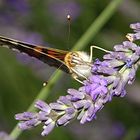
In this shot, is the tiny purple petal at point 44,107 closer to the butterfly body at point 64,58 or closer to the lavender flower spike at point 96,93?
the lavender flower spike at point 96,93

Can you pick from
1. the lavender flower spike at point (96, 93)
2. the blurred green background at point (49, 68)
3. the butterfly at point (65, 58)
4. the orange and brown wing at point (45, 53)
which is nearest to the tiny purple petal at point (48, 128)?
the lavender flower spike at point (96, 93)

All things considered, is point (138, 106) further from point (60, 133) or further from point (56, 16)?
point (56, 16)

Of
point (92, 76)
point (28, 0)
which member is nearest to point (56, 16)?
point (28, 0)

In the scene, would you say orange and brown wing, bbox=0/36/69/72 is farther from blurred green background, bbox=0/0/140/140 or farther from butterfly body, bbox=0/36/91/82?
blurred green background, bbox=0/0/140/140

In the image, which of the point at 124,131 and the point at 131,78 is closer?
the point at 131,78

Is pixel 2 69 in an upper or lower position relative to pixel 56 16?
lower

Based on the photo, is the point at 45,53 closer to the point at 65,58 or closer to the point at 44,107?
the point at 65,58

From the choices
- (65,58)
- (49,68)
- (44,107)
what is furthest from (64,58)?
(49,68)

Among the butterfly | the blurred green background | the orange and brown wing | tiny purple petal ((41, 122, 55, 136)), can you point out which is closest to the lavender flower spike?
tiny purple petal ((41, 122, 55, 136))
